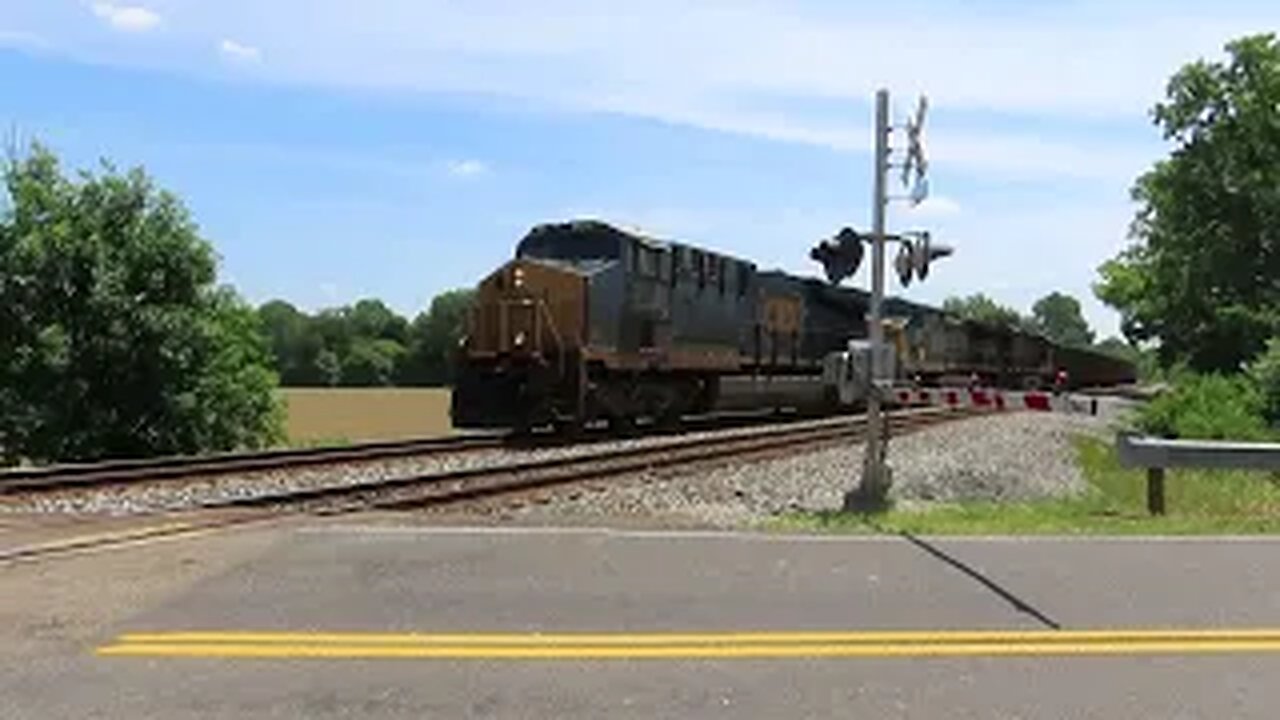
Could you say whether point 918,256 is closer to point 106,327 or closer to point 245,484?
point 245,484

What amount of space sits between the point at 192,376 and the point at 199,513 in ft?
48.8

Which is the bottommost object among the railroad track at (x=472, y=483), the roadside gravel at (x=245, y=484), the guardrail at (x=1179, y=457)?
the roadside gravel at (x=245, y=484)

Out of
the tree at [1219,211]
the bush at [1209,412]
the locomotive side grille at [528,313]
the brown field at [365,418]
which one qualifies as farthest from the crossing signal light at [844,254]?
the tree at [1219,211]

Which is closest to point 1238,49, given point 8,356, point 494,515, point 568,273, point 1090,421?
point 1090,421

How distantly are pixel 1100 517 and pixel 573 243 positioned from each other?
579 inches

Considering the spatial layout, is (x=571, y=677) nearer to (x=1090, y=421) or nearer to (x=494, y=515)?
(x=494, y=515)

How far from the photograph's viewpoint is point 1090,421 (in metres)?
41.2

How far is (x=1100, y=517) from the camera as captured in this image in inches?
497

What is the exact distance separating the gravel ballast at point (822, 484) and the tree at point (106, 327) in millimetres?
11411

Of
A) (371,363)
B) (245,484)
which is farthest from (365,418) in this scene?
(371,363)

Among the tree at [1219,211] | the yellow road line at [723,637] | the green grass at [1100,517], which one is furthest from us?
the tree at [1219,211]

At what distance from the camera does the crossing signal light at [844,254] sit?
14203 mm

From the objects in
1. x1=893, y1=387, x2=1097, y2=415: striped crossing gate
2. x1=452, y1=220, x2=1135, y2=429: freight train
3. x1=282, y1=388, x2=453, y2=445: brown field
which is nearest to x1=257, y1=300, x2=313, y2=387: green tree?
x1=282, y1=388, x2=453, y2=445: brown field

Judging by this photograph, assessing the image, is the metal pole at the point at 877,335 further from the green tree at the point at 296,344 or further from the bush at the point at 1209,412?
the green tree at the point at 296,344
